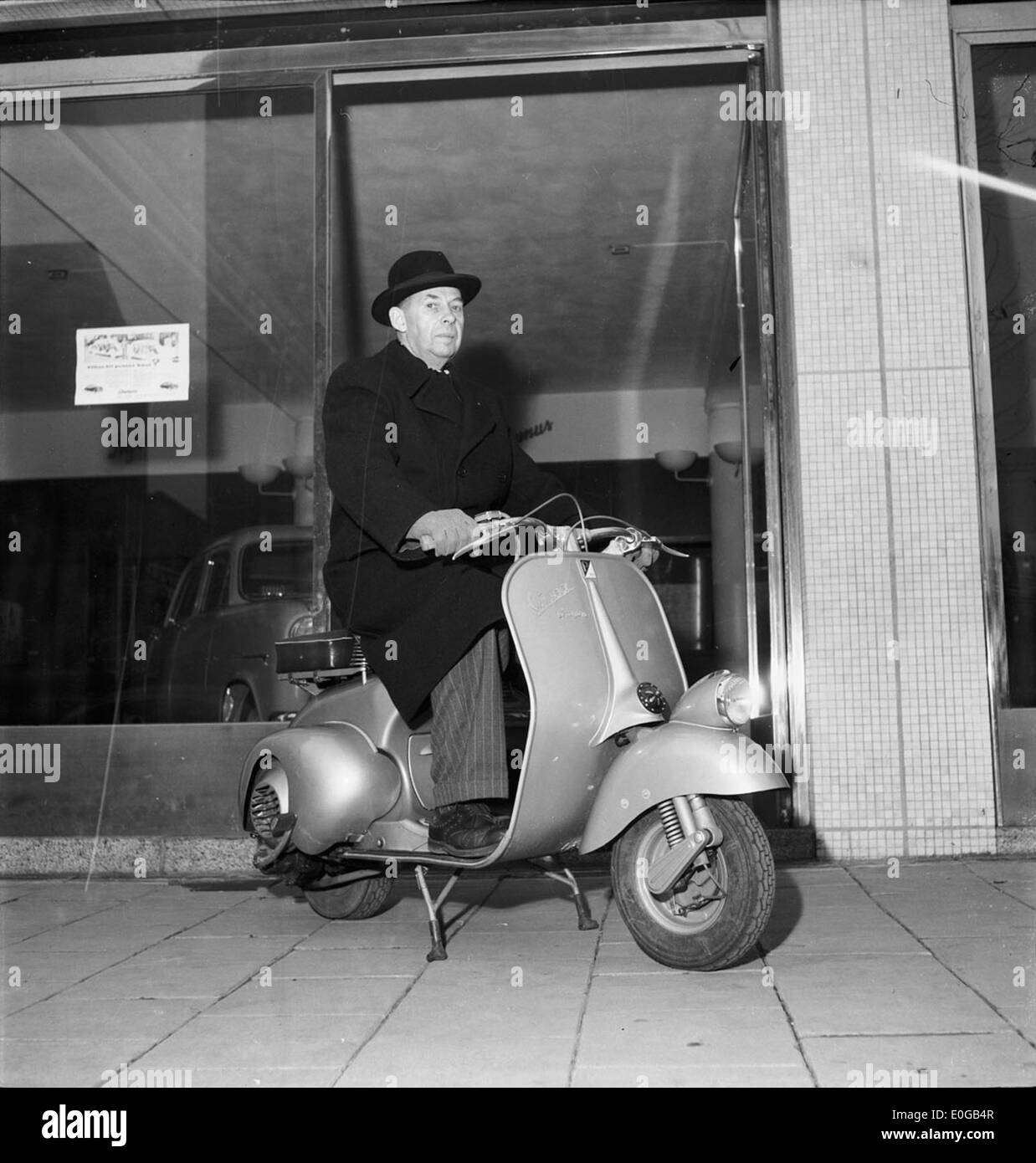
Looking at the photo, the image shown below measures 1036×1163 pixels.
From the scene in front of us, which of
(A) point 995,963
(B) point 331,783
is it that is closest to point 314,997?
(B) point 331,783

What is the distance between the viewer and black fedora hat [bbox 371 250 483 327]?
350cm

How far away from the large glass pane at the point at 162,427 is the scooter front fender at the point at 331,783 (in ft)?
5.57

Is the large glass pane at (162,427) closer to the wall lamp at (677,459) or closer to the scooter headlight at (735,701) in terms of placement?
the wall lamp at (677,459)

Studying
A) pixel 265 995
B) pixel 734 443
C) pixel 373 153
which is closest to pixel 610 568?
pixel 265 995

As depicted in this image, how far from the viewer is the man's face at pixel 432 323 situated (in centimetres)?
357

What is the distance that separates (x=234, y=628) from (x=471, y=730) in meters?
2.33

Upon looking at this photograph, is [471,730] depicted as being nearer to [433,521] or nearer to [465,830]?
[465,830]

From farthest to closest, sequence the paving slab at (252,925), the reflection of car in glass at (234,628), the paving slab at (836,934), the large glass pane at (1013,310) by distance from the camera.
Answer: the reflection of car in glass at (234,628) → the large glass pane at (1013,310) → the paving slab at (252,925) → the paving slab at (836,934)

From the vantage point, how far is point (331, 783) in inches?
131

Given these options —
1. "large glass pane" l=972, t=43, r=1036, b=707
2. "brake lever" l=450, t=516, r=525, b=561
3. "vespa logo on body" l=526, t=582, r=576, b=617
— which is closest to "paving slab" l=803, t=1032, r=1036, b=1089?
"vespa logo on body" l=526, t=582, r=576, b=617

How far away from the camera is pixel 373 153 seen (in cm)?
572

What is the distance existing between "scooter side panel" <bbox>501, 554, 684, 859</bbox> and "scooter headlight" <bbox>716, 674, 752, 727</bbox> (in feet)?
0.65

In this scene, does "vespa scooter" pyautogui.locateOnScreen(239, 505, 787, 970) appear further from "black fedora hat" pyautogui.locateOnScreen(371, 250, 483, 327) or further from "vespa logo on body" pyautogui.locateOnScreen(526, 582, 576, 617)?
"black fedora hat" pyautogui.locateOnScreen(371, 250, 483, 327)

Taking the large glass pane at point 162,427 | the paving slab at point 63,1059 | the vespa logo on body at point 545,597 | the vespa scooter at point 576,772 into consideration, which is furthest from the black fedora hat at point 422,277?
the paving slab at point 63,1059
